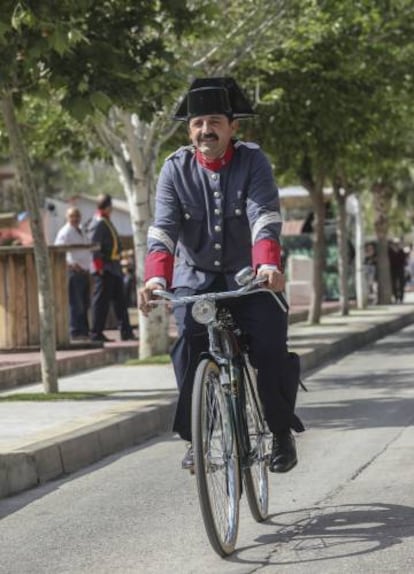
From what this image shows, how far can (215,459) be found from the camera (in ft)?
20.1

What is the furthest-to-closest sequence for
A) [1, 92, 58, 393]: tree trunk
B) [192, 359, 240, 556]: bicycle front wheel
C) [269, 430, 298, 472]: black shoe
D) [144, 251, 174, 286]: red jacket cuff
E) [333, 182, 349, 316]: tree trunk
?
[333, 182, 349, 316]: tree trunk → [1, 92, 58, 393]: tree trunk → [269, 430, 298, 472]: black shoe → [144, 251, 174, 286]: red jacket cuff → [192, 359, 240, 556]: bicycle front wheel

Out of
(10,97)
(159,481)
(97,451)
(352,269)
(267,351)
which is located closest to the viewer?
(267,351)

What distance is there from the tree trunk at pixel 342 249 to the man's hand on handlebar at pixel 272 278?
73.8ft

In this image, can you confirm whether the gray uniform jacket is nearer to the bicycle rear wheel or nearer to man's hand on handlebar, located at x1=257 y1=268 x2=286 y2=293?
man's hand on handlebar, located at x1=257 y1=268 x2=286 y2=293

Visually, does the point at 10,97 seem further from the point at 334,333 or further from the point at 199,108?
the point at 334,333

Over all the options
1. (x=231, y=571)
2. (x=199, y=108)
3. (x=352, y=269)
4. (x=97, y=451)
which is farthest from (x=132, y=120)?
(x=352, y=269)

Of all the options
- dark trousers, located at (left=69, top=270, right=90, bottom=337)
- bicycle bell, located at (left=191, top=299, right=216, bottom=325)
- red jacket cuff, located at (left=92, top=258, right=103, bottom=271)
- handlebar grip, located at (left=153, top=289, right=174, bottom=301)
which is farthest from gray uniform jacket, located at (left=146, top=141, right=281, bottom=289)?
dark trousers, located at (left=69, top=270, right=90, bottom=337)

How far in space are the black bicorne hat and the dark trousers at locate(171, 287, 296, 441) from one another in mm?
826

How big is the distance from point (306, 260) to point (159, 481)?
1221 inches

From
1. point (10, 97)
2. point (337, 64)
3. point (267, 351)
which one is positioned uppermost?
point (337, 64)

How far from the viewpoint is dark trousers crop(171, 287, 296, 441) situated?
257 inches

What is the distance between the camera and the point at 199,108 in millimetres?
6637

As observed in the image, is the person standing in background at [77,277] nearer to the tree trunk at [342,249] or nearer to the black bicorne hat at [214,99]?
the tree trunk at [342,249]

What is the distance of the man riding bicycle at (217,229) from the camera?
258 inches
